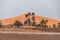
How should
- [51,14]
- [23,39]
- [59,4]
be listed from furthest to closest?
1. [51,14]
2. [59,4]
3. [23,39]

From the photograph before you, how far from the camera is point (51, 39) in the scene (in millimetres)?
662

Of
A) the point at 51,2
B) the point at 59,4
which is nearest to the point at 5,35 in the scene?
the point at 59,4

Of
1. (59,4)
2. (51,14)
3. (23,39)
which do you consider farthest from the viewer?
(51,14)

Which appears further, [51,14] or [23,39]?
[51,14]

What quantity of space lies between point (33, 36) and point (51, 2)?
4.01m

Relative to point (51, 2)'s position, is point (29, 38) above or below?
below

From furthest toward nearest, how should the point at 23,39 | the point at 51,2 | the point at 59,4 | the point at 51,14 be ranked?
1. the point at 51,14
2. the point at 51,2
3. the point at 59,4
4. the point at 23,39

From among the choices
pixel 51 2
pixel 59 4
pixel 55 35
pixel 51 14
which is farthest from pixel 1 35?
pixel 51 14

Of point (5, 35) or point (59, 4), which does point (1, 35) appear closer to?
point (5, 35)

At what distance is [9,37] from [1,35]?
0.04 meters

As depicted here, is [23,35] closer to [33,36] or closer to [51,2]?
[33,36]

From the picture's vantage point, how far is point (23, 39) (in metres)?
0.66

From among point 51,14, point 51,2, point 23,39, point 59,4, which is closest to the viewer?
point 23,39

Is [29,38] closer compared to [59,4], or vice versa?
[29,38]
